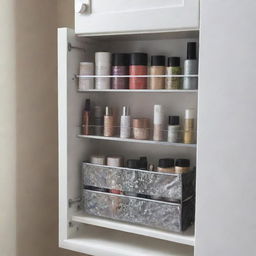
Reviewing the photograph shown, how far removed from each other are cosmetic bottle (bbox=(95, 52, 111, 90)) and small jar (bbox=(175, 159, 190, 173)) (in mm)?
321

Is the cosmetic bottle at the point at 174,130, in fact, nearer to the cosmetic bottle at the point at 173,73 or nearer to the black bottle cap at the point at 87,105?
the cosmetic bottle at the point at 173,73

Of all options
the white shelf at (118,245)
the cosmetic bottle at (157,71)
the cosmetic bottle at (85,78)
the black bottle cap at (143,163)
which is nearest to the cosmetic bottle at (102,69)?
the cosmetic bottle at (85,78)

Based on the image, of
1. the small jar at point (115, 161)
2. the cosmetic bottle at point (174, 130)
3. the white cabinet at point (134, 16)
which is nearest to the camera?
the white cabinet at point (134, 16)

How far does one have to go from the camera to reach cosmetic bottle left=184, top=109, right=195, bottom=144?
1205mm

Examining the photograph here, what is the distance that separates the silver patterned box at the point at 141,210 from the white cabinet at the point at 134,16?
495 mm

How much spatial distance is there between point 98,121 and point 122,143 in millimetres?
136

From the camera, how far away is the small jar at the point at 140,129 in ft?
4.16

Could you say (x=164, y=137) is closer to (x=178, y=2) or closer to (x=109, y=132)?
(x=109, y=132)

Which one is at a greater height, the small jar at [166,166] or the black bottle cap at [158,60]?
the black bottle cap at [158,60]

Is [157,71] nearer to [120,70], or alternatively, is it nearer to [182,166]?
[120,70]
